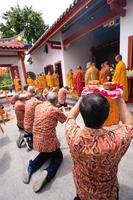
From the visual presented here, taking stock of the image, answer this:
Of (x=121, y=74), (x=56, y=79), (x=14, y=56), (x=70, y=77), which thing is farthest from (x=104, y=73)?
(x=14, y=56)

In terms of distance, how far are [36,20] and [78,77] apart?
55.3 feet

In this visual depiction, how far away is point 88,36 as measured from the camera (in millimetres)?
10352

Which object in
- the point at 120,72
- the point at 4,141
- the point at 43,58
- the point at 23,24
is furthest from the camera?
the point at 23,24

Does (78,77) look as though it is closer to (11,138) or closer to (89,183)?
(11,138)

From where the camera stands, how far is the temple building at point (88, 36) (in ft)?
17.2

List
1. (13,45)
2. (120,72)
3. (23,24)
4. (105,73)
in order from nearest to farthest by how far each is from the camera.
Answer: (120,72) → (105,73) → (13,45) → (23,24)

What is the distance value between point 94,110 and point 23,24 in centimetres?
2203

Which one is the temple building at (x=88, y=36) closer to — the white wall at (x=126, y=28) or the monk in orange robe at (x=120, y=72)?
the white wall at (x=126, y=28)

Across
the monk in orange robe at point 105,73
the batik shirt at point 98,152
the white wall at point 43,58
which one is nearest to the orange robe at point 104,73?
the monk in orange robe at point 105,73

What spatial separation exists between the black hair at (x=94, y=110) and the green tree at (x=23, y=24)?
21195mm

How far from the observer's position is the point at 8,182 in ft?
8.23

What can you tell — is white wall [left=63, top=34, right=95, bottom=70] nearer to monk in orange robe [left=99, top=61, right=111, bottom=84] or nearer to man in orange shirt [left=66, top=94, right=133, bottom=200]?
monk in orange robe [left=99, top=61, right=111, bottom=84]

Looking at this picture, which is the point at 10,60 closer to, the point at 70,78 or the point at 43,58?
the point at 43,58

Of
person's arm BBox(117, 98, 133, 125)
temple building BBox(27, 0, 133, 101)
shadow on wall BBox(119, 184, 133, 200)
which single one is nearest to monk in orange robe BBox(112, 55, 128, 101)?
temple building BBox(27, 0, 133, 101)
